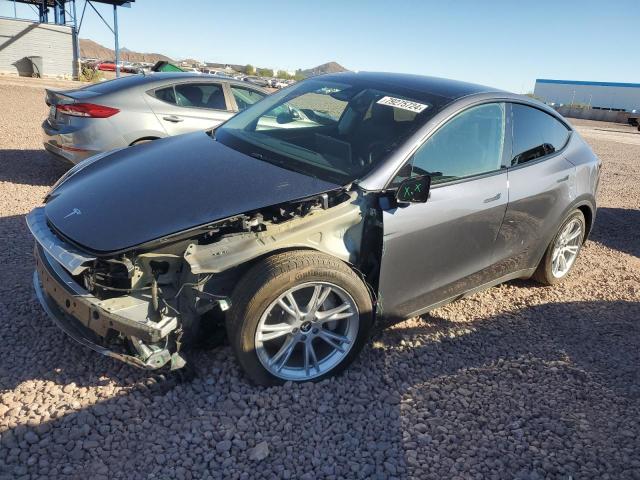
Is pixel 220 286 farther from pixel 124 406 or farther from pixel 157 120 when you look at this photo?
pixel 157 120

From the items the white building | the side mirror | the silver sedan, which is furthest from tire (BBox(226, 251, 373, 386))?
the white building

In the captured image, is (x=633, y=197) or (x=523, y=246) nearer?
(x=523, y=246)

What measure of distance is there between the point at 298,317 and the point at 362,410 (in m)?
0.63

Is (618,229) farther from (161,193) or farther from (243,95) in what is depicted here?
(161,193)

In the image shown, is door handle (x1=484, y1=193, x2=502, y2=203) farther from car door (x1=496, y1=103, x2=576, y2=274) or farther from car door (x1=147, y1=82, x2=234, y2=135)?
car door (x1=147, y1=82, x2=234, y2=135)

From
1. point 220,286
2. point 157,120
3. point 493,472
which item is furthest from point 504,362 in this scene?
point 157,120

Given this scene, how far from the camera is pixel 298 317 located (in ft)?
9.68

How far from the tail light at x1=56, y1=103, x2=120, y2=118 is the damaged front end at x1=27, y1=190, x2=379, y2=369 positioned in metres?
3.56

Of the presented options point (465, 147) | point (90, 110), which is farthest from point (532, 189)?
point (90, 110)

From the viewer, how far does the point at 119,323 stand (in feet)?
8.38

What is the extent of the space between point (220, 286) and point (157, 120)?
4.21 m

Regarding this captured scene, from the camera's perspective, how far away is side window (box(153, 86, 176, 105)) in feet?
21.7

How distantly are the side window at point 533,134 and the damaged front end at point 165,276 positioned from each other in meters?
1.73

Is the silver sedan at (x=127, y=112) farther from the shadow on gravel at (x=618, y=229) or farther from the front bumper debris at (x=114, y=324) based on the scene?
the shadow on gravel at (x=618, y=229)
